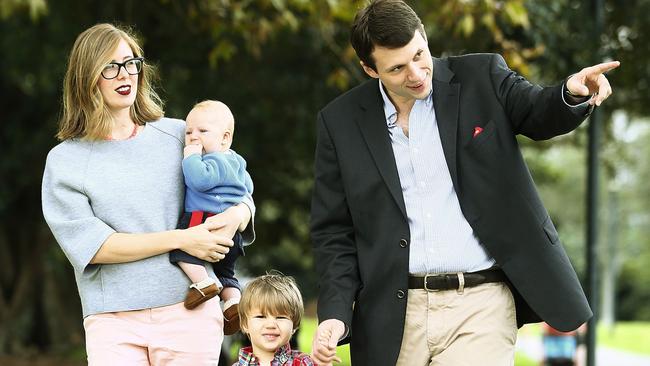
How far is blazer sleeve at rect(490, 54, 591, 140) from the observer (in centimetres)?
414

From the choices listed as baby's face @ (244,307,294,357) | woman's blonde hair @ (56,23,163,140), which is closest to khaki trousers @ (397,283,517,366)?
Result: baby's face @ (244,307,294,357)

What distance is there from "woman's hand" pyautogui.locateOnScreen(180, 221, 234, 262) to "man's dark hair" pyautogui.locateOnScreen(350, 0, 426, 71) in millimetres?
855

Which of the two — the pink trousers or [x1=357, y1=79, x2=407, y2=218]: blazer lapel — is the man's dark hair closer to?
[x1=357, y1=79, x2=407, y2=218]: blazer lapel

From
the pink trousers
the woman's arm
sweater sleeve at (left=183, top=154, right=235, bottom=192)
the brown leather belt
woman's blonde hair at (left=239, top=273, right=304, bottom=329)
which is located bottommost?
the pink trousers

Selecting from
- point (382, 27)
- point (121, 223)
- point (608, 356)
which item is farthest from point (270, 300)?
point (608, 356)

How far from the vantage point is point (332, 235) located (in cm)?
455

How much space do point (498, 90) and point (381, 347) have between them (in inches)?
41.9

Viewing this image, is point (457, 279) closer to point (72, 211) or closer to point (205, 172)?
point (205, 172)

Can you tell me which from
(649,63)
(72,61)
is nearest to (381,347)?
(72,61)

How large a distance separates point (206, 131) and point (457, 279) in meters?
1.11

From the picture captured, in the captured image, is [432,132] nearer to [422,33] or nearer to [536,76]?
[422,33]

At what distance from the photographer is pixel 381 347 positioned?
4441 millimetres

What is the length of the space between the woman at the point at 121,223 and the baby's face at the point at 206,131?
0.14 metres

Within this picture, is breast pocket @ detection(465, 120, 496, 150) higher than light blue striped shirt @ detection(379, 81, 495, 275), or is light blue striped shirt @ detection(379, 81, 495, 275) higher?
breast pocket @ detection(465, 120, 496, 150)
